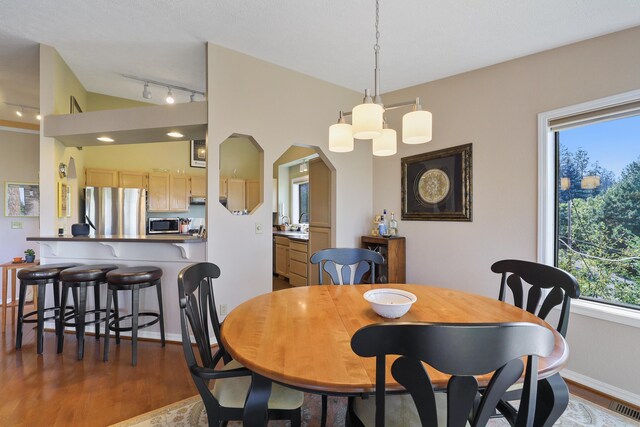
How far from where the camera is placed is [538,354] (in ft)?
2.35

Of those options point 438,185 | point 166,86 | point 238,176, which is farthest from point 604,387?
A: point 238,176

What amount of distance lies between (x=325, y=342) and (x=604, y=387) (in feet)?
8.03

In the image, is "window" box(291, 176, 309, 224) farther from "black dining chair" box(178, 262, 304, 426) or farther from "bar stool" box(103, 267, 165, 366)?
"black dining chair" box(178, 262, 304, 426)

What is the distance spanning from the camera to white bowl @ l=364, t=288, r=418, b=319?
1.32 m

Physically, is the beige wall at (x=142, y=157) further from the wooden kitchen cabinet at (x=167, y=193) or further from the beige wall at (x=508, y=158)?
the beige wall at (x=508, y=158)

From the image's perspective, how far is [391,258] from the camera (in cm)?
332

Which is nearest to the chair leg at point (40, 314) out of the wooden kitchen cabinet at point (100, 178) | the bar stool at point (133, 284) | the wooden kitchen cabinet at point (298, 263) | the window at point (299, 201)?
the bar stool at point (133, 284)

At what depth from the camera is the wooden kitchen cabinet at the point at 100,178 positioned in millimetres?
4346

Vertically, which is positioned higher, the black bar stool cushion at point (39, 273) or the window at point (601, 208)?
the window at point (601, 208)

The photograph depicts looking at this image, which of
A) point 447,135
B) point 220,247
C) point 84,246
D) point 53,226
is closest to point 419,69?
point 447,135

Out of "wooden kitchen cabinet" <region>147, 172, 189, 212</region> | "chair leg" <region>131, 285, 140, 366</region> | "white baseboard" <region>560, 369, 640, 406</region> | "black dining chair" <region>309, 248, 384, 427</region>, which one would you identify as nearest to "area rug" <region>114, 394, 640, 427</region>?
"white baseboard" <region>560, 369, 640, 406</region>

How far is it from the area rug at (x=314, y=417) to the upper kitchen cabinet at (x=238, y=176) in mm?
→ 4064

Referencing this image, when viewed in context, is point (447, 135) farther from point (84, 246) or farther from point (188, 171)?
point (188, 171)

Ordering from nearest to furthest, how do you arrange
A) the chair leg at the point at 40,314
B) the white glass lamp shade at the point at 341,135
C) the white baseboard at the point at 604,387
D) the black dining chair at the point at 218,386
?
the black dining chair at the point at 218,386
the white glass lamp shade at the point at 341,135
the white baseboard at the point at 604,387
the chair leg at the point at 40,314
